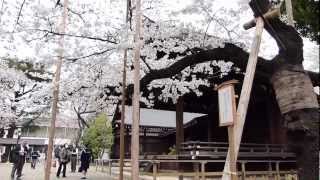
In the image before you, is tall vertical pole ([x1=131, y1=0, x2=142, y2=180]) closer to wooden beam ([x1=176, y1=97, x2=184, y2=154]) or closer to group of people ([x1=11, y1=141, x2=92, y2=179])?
group of people ([x1=11, y1=141, x2=92, y2=179])

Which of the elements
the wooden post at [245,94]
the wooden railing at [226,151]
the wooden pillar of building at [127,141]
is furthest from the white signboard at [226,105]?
the wooden pillar of building at [127,141]

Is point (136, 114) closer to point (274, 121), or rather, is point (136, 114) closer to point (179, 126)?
point (179, 126)

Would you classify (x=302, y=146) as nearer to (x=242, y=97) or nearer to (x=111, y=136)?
(x=242, y=97)

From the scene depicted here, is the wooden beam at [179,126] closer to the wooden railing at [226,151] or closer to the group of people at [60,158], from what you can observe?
the wooden railing at [226,151]

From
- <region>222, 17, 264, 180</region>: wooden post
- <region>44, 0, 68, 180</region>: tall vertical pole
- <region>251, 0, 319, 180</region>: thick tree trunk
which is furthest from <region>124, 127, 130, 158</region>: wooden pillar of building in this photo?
<region>222, 17, 264, 180</region>: wooden post

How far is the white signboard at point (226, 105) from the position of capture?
5.29 meters

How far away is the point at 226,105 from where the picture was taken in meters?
5.40

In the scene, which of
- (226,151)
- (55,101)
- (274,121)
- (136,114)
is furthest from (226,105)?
(274,121)

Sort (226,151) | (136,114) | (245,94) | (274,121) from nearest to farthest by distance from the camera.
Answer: (245,94) → (136,114) → (226,151) → (274,121)

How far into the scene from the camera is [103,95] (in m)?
15.2

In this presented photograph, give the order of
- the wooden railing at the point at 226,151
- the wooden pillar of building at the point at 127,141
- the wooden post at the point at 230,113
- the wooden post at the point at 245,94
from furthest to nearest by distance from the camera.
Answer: the wooden pillar of building at the point at 127,141 < the wooden railing at the point at 226,151 < the wooden post at the point at 245,94 < the wooden post at the point at 230,113

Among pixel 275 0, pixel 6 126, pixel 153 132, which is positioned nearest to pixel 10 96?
pixel 6 126

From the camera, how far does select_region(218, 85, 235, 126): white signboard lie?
5285mm

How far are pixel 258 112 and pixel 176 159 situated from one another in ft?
19.2
